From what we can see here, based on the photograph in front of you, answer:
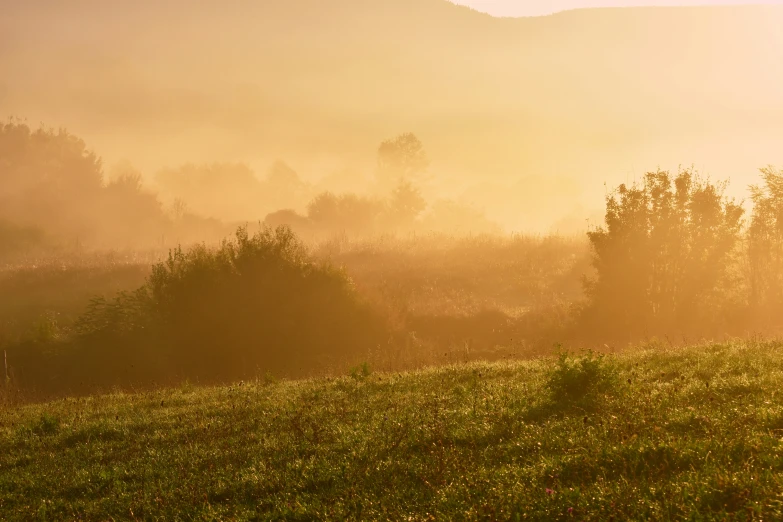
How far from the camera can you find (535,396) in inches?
572

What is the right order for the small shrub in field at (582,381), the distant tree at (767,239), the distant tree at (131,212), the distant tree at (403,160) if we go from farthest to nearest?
the distant tree at (403,160) < the distant tree at (131,212) < the distant tree at (767,239) < the small shrub in field at (582,381)

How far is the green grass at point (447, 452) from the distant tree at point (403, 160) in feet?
378

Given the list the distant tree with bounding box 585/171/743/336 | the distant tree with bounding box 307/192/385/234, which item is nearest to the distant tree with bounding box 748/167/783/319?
the distant tree with bounding box 585/171/743/336

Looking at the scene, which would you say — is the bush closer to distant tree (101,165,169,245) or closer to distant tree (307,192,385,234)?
distant tree (307,192,385,234)

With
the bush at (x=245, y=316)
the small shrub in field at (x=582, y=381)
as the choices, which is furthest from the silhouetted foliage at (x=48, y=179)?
the small shrub in field at (x=582, y=381)

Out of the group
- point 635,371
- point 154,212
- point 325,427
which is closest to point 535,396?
point 635,371

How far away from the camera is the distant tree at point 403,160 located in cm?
13100

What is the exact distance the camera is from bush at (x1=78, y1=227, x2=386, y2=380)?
112 ft

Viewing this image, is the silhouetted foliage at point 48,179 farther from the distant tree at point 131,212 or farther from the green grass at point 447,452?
the green grass at point 447,452

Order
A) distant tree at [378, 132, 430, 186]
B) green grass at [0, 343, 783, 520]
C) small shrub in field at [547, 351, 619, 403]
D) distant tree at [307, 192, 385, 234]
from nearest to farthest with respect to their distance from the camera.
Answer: green grass at [0, 343, 783, 520], small shrub in field at [547, 351, 619, 403], distant tree at [307, 192, 385, 234], distant tree at [378, 132, 430, 186]

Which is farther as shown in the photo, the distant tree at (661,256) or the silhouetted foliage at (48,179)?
the silhouetted foliage at (48,179)

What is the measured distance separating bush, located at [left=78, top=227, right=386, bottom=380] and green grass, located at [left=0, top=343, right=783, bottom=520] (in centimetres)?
1546

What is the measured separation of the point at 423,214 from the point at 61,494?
383 feet

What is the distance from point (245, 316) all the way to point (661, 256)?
75.7 feet
